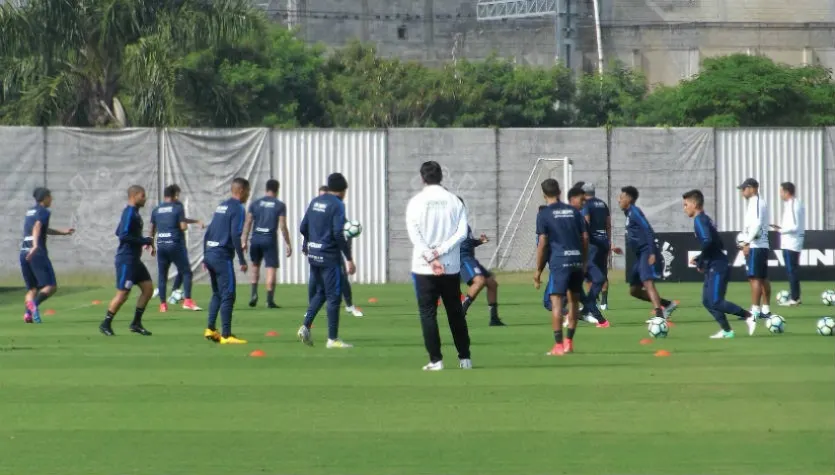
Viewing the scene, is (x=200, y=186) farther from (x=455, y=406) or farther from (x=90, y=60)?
(x=455, y=406)

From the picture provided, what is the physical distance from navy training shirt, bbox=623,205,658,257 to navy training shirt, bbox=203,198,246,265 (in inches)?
224

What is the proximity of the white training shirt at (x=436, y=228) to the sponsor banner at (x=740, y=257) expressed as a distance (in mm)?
18352

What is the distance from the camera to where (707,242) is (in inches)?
712

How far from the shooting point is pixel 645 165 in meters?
35.0

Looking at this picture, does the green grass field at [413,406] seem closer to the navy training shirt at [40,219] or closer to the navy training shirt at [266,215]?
the navy training shirt at [40,219]

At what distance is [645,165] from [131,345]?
19.3 metres

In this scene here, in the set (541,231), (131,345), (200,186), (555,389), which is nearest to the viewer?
(555,389)

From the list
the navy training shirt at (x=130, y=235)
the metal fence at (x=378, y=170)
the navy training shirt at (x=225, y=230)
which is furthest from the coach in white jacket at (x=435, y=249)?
the metal fence at (x=378, y=170)

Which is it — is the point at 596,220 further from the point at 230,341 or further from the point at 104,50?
the point at 104,50

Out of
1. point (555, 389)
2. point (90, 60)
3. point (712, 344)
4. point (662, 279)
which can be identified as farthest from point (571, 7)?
point (555, 389)

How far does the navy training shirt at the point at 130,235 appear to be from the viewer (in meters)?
19.1

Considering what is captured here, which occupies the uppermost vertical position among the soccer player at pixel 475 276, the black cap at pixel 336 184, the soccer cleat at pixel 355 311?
the black cap at pixel 336 184

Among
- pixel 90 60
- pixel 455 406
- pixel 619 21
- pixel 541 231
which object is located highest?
pixel 619 21

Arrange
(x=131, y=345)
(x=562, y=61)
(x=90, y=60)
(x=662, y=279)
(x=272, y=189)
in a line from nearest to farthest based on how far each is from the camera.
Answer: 1. (x=131, y=345)
2. (x=272, y=189)
3. (x=662, y=279)
4. (x=90, y=60)
5. (x=562, y=61)
